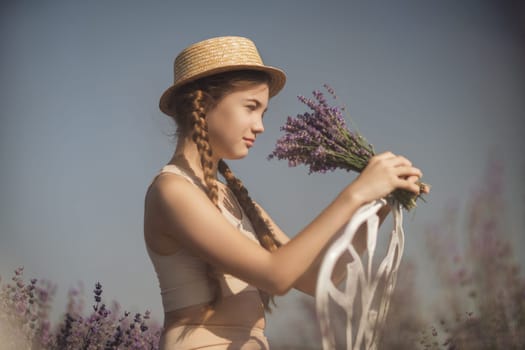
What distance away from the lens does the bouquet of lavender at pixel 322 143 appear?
1.91m

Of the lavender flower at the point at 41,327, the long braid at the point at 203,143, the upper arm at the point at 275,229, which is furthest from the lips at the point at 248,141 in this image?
the lavender flower at the point at 41,327

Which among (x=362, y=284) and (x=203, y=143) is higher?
(x=203, y=143)

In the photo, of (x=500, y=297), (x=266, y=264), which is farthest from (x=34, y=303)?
(x=500, y=297)

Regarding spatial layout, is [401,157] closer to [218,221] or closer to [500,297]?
[218,221]

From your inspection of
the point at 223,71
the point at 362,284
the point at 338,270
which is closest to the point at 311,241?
the point at 362,284

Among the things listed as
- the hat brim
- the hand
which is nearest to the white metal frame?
the hand

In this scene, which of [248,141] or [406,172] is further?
[248,141]

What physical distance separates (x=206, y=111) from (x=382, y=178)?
60 centimetres

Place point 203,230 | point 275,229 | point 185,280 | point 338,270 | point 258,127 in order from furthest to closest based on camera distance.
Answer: point 275,229, point 338,270, point 258,127, point 185,280, point 203,230

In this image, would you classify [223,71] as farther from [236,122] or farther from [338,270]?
[338,270]

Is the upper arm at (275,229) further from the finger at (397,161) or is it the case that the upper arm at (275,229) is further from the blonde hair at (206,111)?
the finger at (397,161)

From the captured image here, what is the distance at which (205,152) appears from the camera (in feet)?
6.29

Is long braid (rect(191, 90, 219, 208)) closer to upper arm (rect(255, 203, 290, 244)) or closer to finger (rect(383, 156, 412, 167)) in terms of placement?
upper arm (rect(255, 203, 290, 244))

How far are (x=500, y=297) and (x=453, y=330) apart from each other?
278 millimetres
